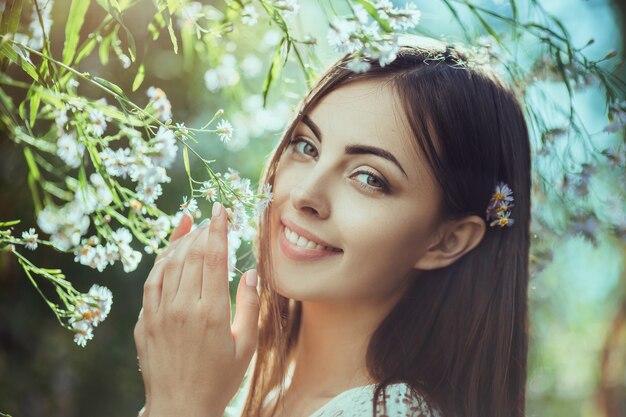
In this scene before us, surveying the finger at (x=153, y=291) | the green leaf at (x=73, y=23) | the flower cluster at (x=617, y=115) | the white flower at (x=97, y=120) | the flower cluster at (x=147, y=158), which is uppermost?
the flower cluster at (x=617, y=115)

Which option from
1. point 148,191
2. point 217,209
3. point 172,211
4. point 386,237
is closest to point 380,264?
point 386,237

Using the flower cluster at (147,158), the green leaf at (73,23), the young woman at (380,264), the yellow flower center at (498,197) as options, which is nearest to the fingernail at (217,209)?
the young woman at (380,264)

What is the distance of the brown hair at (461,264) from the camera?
931 millimetres

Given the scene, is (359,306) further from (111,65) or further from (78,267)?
(78,267)

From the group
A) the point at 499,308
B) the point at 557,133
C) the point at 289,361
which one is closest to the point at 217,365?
the point at 289,361

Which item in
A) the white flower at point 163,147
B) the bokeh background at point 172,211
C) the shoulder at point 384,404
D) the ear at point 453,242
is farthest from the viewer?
the bokeh background at point 172,211

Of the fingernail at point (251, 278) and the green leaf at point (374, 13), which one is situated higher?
the green leaf at point (374, 13)

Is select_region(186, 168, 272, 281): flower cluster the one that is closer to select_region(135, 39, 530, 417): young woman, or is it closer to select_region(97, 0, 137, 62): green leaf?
select_region(135, 39, 530, 417): young woman

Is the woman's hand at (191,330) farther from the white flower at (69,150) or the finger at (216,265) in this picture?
the white flower at (69,150)

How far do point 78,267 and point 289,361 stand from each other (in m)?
0.86

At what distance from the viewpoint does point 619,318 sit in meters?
2.95

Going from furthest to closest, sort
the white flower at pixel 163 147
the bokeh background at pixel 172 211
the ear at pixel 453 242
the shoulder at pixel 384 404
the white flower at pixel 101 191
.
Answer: the bokeh background at pixel 172 211
the ear at pixel 453 242
the shoulder at pixel 384 404
the white flower at pixel 101 191
the white flower at pixel 163 147

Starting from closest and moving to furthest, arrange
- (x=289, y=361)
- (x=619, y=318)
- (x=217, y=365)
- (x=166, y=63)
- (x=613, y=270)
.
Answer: (x=217, y=365), (x=289, y=361), (x=166, y=63), (x=613, y=270), (x=619, y=318)

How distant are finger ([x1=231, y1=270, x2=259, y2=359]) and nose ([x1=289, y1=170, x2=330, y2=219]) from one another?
3.9 inches
